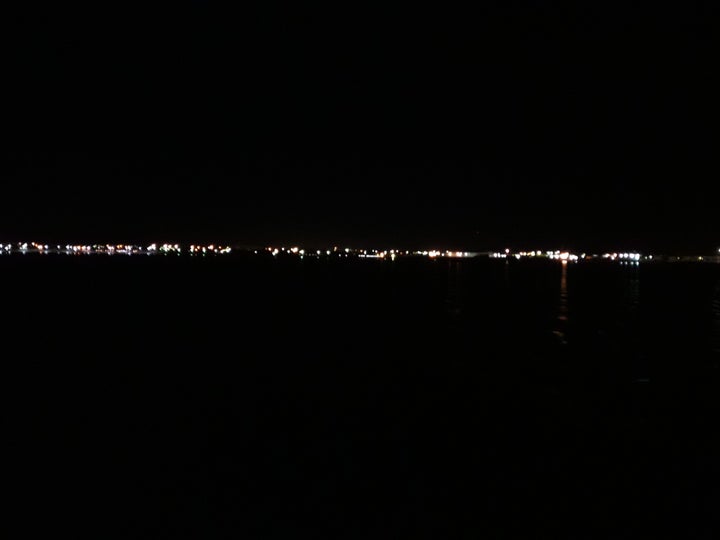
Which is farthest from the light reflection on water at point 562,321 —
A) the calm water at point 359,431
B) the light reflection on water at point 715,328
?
the light reflection on water at point 715,328

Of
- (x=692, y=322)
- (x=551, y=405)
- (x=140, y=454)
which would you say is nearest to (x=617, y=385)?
(x=551, y=405)

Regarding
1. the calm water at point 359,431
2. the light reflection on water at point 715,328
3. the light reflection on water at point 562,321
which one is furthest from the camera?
the light reflection on water at point 562,321

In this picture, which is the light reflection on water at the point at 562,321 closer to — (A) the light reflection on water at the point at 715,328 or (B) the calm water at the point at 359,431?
(B) the calm water at the point at 359,431

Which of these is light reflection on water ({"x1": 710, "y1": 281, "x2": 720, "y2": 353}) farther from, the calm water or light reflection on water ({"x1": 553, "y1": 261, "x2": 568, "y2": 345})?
light reflection on water ({"x1": 553, "y1": 261, "x2": 568, "y2": 345})

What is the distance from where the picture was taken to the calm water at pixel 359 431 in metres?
7.02

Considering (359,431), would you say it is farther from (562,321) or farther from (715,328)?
(715,328)

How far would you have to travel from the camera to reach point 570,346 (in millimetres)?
18578

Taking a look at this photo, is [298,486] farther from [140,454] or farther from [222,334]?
[222,334]

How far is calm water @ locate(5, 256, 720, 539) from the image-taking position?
702 cm

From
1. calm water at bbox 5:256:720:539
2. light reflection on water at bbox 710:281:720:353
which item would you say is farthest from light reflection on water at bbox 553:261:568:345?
light reflection on water at bbox 710:281:720:353

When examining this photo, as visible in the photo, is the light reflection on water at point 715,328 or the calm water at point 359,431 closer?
the calm water at point 359,431

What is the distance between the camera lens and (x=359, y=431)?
10.0 metres

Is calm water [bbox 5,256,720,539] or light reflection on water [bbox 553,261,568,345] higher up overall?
light reflection on water [bbox 553,261,568,345]

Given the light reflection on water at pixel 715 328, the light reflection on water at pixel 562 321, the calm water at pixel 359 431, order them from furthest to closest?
the light reflection on water at pixel 562 321
the light reflection on water at pixel 715 328
the calm water at pixel 359 431
